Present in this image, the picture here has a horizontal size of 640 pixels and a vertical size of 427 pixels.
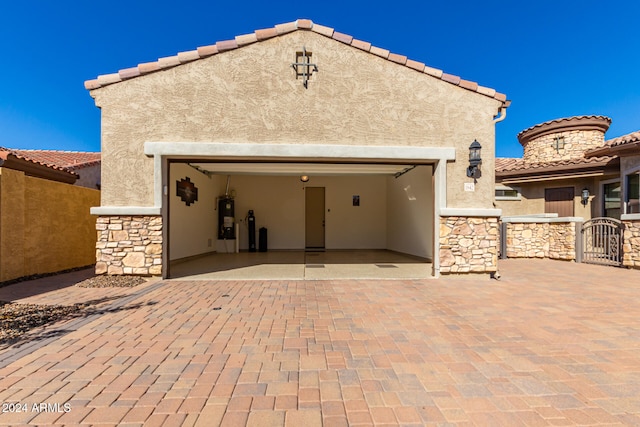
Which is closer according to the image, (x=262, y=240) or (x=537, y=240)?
(x=537, y=240)

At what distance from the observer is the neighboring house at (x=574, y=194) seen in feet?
25.8

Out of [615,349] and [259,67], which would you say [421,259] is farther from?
[259,67]

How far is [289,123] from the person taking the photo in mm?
5707

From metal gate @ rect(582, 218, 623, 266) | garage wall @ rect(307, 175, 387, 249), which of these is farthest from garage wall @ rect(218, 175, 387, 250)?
metal gate @ rect(582, 218, 623, 266)

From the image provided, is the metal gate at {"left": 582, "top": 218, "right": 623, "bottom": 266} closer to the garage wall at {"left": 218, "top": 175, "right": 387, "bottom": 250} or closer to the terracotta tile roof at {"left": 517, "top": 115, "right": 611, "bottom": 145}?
the terracotta tile roof at {"left": 517, "top": 115, "right": 611, "bottom": 145}

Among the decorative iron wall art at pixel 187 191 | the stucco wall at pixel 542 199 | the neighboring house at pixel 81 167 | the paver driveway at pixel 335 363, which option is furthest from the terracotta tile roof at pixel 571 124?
the neighboring house at pixel 81 167

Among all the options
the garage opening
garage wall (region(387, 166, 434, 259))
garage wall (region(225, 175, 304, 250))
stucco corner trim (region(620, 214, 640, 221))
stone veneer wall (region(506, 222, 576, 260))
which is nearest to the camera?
stucco corner trim (region(620, 214, 640, 221))

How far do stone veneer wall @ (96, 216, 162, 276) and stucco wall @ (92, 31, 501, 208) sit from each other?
0.39 m

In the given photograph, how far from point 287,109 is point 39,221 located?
5.83 metres

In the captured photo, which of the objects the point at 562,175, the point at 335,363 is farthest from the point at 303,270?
the point at 562,175

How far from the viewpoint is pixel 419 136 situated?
589 centimetres

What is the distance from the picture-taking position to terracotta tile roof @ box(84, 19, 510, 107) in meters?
5.43

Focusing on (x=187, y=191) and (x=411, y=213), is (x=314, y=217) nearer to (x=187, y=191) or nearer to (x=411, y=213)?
(x=411, y=213)

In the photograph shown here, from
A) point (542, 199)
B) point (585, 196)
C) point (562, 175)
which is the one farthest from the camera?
point (542, 199)
